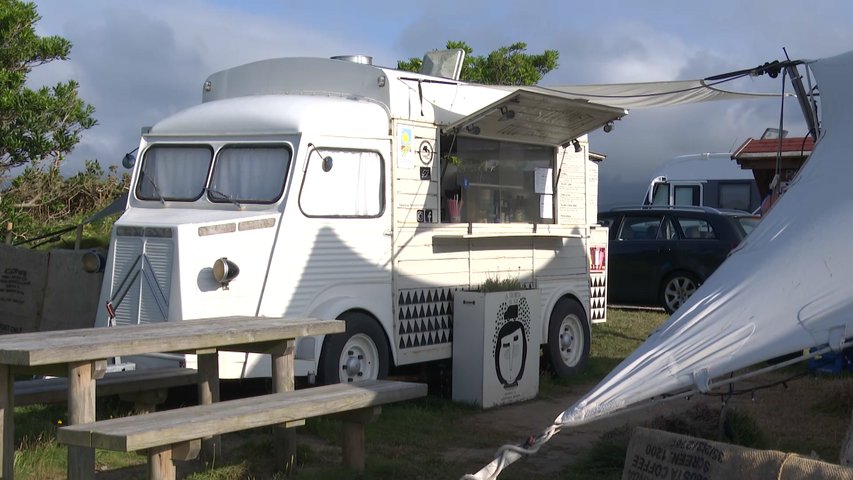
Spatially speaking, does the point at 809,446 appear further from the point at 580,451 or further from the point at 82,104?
the point at 82,104

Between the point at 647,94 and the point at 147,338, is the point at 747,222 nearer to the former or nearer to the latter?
the point at 647,94

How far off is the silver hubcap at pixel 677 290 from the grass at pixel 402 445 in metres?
6.07

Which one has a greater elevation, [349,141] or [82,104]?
[82,104]

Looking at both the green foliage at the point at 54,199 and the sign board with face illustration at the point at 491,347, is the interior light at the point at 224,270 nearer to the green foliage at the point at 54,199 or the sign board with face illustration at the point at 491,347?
the sign board with face illustration at the point at 491,347

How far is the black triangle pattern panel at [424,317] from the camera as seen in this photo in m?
8.55

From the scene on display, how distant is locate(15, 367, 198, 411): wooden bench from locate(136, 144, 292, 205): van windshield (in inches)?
58.6

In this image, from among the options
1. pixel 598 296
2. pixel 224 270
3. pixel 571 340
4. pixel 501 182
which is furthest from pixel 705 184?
pixel 224 270

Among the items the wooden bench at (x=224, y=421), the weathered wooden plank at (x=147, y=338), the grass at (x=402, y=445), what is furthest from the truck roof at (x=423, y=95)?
the wooden bench at (x=224, y=421)

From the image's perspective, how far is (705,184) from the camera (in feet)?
65.7

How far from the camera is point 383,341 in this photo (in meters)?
8.32

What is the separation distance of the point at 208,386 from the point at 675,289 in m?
9.83

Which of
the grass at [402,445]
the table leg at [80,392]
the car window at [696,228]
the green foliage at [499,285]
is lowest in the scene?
the grass at [402,445]

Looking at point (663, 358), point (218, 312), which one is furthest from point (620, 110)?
point (663, 358)

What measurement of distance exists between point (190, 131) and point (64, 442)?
13.3 feet
